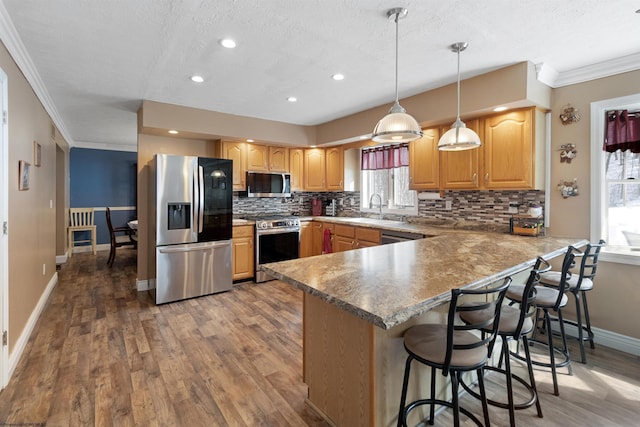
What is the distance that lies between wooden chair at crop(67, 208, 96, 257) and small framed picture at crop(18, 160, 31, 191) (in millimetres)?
4508

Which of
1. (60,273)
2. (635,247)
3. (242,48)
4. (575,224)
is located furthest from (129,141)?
(635,247)

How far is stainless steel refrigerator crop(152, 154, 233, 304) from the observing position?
3.84 metres

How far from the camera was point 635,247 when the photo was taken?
2.85 m

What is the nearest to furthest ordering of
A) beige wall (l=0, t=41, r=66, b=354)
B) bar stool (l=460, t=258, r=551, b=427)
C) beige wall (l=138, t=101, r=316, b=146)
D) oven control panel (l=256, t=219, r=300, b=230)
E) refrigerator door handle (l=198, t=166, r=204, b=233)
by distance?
bar stool (l=460, t=258, r=551, b=427) < beige wall (l=0, t=41, r=66, b=354) < beige wall (l=138, t=101, r=316, b=146) < refrigerator door handle (l=198, t=166, r=204, b=233) < oven control panel (l=256, t=219, r=300, b=230)

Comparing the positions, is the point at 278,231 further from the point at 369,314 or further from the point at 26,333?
the point at 369,314

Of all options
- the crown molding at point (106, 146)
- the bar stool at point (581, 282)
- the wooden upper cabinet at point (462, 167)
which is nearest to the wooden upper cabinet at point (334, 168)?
the wooden upper cabinet at point (462, 167)

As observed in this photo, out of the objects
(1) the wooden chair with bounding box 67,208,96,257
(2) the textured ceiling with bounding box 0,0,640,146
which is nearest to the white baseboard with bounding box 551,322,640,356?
(2) the textured ceiling with bounding box 0,0,640,146

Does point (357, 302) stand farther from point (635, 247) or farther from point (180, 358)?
point (635, 247)

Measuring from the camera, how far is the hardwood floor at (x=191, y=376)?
1921 millimetres

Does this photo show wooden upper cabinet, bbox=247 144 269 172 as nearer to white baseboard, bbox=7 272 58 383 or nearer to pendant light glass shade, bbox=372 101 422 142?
white baseboard, bbox=7 272 58 383

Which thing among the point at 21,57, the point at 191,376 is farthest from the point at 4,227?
the point at 191,376

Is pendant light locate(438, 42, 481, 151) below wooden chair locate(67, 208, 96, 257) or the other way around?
the other way around

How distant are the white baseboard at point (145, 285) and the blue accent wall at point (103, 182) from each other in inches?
157

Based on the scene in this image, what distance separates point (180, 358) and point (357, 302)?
A: 199 centimetres
